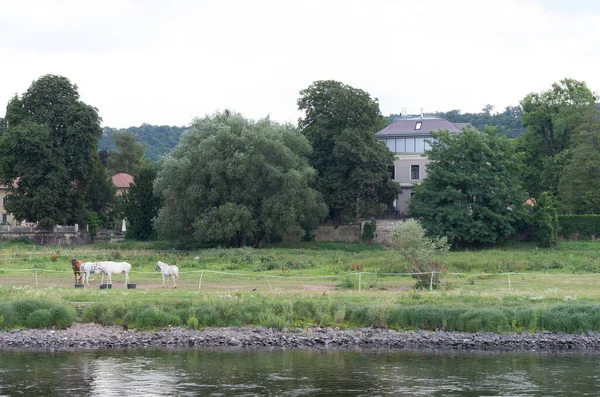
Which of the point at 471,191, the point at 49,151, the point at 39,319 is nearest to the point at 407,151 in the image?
the point at 471,191

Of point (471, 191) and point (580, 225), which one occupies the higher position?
point (471, 191)

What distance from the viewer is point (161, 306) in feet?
115

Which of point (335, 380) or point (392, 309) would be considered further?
point (392, 309)

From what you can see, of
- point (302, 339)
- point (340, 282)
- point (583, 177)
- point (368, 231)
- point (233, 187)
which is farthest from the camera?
point (368, 231)

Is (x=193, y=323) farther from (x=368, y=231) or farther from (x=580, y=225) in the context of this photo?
(x=580, y=225)

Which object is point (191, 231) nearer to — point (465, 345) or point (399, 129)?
point (399, 129)

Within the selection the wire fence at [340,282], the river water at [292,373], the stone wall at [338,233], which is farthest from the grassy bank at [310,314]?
the stone wall at [338,233]

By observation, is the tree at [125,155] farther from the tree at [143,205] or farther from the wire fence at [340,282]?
the wire fence at [340,282]

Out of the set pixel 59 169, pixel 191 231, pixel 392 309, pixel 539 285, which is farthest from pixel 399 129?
pixel 392 309

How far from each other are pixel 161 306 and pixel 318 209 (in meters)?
40.7

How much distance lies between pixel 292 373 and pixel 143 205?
59.7 metres

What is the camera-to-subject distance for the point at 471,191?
73.6 m

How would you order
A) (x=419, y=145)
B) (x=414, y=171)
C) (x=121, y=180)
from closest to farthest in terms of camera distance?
(x=419, y=145) < (x=414, y=171) < (x=121, y=180)

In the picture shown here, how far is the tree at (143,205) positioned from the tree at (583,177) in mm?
38396
